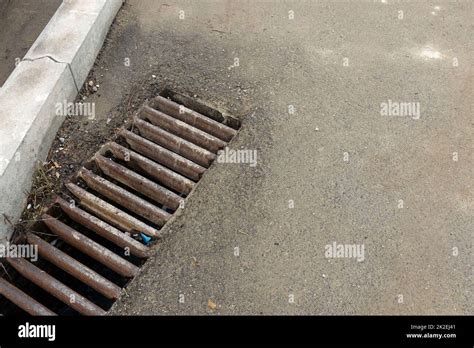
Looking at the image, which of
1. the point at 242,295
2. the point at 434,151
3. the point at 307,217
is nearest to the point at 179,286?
the point at 242,295

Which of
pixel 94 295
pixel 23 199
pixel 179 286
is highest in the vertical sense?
pixel 23 199

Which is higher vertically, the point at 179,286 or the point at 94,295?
the point at 179,286

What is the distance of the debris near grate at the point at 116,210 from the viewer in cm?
357

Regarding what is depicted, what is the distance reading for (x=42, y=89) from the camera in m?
3.98

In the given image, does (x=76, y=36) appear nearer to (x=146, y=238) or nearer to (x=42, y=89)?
(x=42, y=89)

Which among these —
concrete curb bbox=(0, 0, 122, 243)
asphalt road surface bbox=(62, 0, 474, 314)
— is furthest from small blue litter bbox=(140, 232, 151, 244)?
concrete curb bbox=(0, 0, 122, 243)

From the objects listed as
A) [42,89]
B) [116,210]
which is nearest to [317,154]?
[116,210]

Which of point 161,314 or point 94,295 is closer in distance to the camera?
point 161,314

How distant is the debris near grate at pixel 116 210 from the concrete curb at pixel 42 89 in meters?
0.35

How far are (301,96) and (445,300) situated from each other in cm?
212

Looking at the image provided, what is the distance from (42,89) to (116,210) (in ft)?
3.83

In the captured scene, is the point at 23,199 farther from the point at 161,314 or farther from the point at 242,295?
the point at 242,295

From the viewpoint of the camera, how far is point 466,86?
15.3 ft
